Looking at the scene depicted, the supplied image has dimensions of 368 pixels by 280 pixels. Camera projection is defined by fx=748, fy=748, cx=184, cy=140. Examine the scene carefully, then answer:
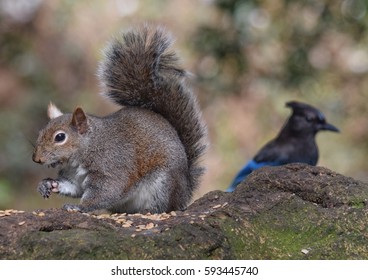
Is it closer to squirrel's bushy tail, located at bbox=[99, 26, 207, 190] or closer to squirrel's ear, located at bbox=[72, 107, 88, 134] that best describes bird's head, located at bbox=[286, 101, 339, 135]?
squirrel's bushy tail, located at bbox=[99, 26, 207, 190]

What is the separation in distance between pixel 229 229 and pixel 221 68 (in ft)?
14.9

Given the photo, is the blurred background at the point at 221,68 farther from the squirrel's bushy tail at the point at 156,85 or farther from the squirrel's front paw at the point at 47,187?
the squirrel's front paw at the point at 47,187

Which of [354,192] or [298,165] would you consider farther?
[298,165]

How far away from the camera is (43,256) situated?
2.30m

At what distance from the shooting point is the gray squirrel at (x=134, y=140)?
3.23 metres

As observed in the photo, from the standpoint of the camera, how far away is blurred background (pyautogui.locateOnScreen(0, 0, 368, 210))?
22.1ft

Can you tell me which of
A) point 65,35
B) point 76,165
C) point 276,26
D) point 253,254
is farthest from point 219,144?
point 253,254

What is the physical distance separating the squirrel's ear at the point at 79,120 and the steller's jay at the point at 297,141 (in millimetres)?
2396

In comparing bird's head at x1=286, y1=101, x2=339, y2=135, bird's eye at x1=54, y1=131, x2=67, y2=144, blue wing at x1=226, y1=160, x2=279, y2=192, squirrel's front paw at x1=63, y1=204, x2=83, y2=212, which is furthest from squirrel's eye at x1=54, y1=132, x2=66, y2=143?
bird's head at x1=286, y1=101, x2=339, y2=135

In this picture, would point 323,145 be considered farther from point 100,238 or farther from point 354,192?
point 100,238

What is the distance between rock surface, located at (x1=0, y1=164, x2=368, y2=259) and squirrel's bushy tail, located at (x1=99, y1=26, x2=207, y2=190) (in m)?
0.75

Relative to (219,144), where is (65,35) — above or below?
above

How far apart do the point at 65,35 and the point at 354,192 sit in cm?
632

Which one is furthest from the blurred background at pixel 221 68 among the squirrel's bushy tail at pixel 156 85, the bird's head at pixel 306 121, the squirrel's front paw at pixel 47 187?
the squirrel's front paw at pixel 47 187
